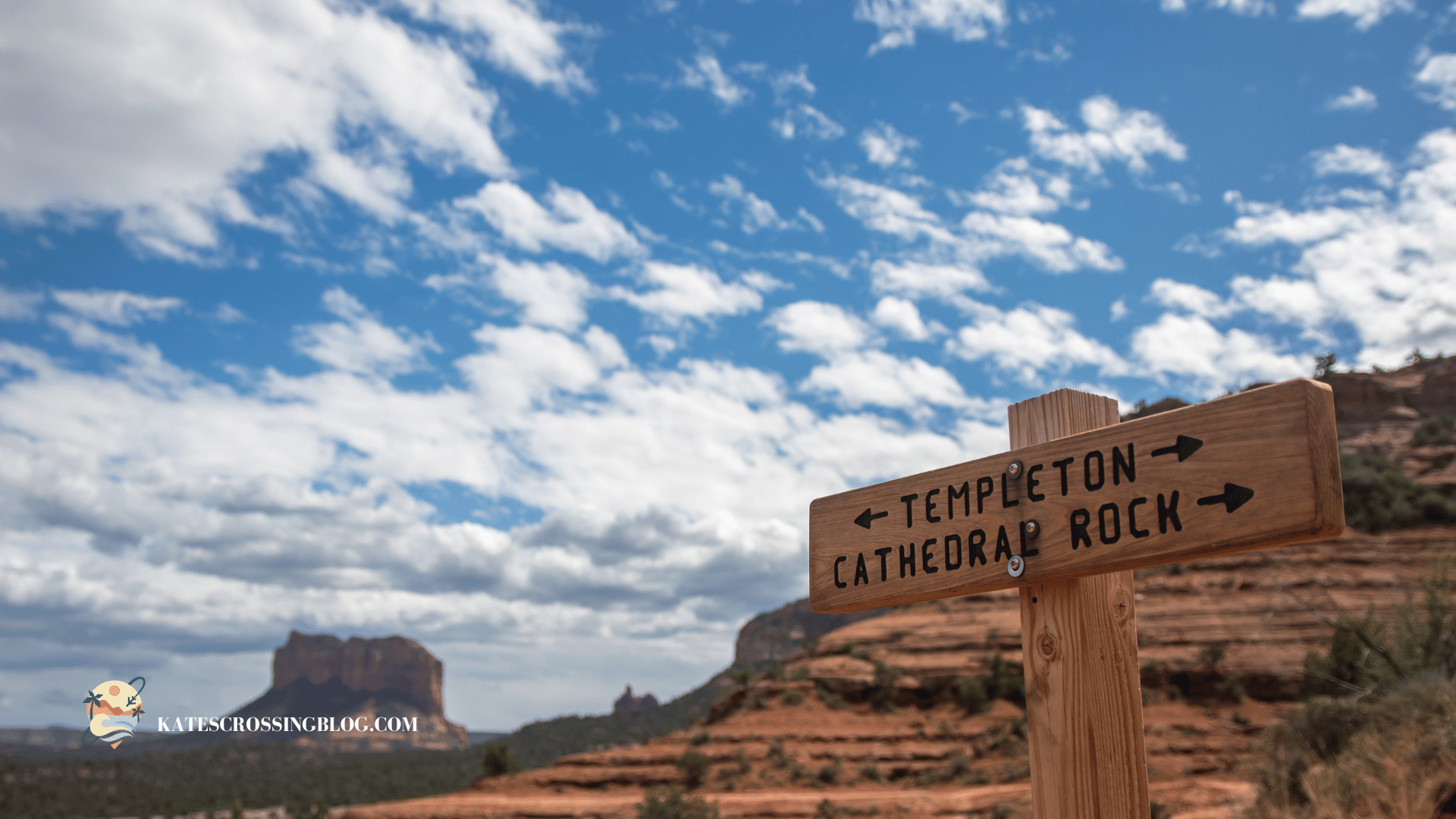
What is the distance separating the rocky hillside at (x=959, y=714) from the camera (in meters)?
22.0

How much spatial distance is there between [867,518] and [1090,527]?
0.69 metres

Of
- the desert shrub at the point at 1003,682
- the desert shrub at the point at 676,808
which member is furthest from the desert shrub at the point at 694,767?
the desert shrub at the point at 1003,682

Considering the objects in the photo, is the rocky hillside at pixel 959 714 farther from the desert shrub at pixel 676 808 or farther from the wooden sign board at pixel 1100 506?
the wooden sign board at pixel 1100 506

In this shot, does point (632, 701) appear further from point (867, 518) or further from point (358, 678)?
point (867, 518)

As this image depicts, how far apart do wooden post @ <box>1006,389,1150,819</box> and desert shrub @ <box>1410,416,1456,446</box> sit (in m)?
43.5

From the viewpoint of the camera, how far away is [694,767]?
2592 centimetres

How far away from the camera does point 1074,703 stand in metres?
2.09

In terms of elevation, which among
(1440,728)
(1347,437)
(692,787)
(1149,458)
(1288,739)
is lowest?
(692,787)

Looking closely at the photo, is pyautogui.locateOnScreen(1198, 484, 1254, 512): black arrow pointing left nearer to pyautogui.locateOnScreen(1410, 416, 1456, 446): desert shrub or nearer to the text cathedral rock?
the text cathedral rock

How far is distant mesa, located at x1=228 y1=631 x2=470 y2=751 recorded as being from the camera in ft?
352

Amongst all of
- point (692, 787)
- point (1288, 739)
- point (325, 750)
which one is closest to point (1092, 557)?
point (1288, 739)

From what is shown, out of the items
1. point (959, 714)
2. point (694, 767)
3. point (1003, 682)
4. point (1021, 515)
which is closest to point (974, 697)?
point (959, 714)

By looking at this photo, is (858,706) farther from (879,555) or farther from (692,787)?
(879,555)

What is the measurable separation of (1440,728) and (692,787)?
71.7ft
